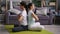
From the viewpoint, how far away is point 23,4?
5.73 metres

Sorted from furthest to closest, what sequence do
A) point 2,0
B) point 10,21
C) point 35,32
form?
point 2,0
point 10,21
point 35,32

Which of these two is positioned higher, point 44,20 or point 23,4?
point 23,4

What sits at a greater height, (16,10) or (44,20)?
(16,10)

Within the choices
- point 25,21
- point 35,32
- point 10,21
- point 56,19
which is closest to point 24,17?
point 25,21

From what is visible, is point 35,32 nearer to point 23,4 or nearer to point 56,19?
point 23,4

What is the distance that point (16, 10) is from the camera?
7.87 meters

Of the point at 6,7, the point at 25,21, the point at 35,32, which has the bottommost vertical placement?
the point at 35,32

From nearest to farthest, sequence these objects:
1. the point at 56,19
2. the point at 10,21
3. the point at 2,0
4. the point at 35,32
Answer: the point at 35,32
the point at 10,21
the point at 56,19
the point at 2,0

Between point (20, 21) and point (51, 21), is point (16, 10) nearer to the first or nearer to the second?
point (51, 21)

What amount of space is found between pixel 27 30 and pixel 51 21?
7.24 ft

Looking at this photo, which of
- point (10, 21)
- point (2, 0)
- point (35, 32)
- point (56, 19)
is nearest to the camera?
point (35, 32)

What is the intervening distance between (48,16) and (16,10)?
1540 millimetres

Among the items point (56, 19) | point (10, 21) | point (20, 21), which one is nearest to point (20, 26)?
point (20, 21)

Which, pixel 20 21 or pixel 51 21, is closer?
pixel 20 21
